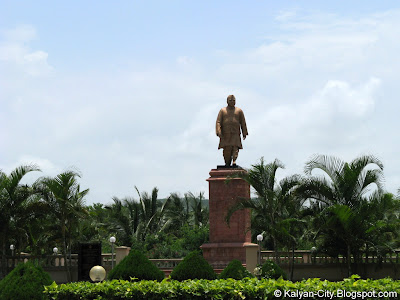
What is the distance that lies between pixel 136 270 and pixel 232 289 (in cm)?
509

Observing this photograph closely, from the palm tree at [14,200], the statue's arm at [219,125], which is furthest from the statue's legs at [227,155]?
the palm tree at [14,200]

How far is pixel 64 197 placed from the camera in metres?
26.3

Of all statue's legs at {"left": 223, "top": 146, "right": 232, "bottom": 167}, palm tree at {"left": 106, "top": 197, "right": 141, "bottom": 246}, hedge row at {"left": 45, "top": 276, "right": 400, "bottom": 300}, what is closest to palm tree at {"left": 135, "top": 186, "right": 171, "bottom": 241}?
palm tree at {"left": 106, "top": 197, "right": 141, "bottom": 246}

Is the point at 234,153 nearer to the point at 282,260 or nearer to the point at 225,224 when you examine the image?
the point at 225,224

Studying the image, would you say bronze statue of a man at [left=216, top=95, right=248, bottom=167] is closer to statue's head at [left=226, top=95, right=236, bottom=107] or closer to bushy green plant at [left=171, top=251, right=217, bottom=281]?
statue's head at [left=226, top=95, right=236, bottom=107]

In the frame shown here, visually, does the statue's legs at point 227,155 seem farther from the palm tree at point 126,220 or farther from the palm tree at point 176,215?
the palm tree at point 176,215

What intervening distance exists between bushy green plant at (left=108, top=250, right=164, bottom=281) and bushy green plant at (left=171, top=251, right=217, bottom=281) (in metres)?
0.54

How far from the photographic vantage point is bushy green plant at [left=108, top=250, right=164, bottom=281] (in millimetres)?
16953

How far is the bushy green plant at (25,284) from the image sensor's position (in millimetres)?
14938

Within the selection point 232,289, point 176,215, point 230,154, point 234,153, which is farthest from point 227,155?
point 176,215

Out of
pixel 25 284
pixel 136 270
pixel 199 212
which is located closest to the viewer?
pixel 25 284

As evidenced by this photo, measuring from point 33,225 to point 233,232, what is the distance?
334 inches

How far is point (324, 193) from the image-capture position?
78.1 feet

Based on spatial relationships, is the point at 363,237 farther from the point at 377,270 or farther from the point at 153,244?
the point at 153,244
